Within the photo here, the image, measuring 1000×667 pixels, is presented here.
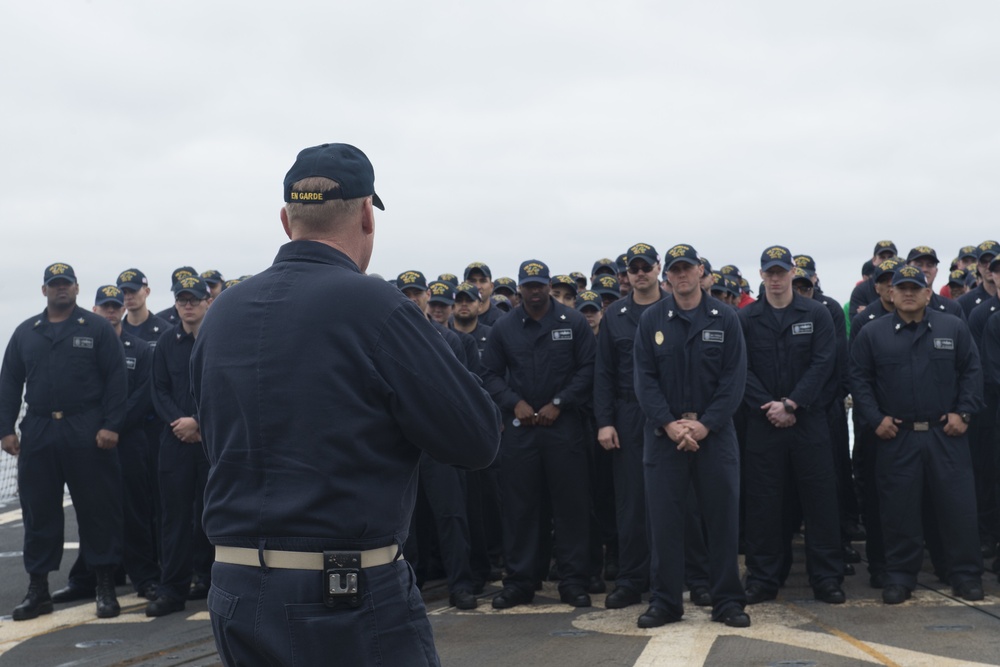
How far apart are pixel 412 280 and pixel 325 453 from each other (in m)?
6.86

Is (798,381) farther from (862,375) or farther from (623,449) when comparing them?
(623,449)

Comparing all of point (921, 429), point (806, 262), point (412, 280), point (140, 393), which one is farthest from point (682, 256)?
point (140, 393)

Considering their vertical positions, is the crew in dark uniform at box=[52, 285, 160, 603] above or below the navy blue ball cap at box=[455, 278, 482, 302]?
below

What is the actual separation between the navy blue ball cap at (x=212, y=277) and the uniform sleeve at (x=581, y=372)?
5183 millimetres

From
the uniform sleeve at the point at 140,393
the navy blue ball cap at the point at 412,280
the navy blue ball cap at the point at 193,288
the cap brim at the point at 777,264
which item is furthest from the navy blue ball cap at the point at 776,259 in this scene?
the uniform sleeve at the point at 140,393

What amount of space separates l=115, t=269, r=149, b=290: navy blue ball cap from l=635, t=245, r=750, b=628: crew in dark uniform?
5386 mm

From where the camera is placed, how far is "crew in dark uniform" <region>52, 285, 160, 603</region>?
9.29 m

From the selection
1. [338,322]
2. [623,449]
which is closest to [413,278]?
[623,449]

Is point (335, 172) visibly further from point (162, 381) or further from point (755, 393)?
point (162, 381)

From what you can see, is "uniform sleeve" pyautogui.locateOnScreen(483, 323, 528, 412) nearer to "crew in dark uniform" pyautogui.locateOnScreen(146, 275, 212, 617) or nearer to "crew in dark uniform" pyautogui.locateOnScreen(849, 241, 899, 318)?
"crew in dark uniform" pyautogui.locateOnScreen(146, 275, 212, 617)

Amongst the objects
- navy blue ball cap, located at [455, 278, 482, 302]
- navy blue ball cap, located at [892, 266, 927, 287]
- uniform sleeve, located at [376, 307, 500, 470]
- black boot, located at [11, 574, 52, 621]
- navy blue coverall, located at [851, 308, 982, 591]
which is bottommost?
black boot, located at [11, 574, 52, 621]

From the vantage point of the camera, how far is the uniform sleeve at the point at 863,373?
8.30m

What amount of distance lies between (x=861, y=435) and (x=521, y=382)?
2907 mm

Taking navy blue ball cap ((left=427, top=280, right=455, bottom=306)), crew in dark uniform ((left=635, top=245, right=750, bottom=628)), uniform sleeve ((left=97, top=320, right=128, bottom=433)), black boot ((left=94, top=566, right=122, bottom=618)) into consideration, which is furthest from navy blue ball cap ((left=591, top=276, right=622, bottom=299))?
black boot ((left=94, top=566, right=122, bottom=618))
